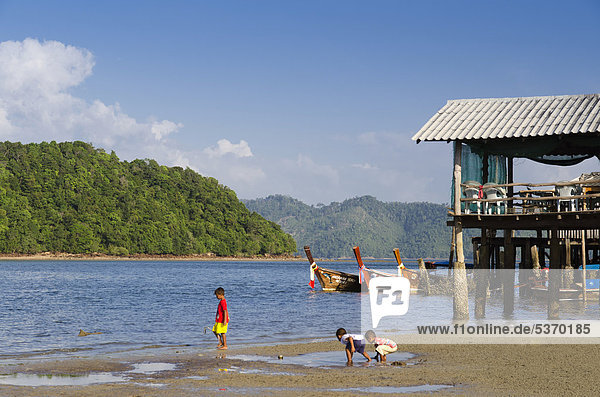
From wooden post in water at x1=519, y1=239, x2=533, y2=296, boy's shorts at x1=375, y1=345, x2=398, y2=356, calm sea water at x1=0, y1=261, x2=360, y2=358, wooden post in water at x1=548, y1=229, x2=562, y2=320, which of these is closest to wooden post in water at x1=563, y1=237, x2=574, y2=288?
wooden post in water at x1=519, y1=239, x2=533, y2=296

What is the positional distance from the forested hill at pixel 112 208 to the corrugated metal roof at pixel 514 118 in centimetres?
11595

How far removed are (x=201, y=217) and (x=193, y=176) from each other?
40.9 feet

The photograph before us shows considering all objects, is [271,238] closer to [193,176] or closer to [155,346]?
[193,176]

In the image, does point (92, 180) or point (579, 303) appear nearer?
point (579, 303)

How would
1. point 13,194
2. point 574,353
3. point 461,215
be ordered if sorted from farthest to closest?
point 13,194 → point 461,215 → point 574,353

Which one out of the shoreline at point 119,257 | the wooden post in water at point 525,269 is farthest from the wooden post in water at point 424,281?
the shoreline at point 119,257

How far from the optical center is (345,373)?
1374 centimetres

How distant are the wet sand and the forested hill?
116222 millimetres

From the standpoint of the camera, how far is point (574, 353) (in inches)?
597

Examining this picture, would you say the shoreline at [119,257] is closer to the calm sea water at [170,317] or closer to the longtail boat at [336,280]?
the calm sea water at [170,317]

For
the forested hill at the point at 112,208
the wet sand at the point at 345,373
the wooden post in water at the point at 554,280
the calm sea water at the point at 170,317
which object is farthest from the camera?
the forested hill at the point at 112,208

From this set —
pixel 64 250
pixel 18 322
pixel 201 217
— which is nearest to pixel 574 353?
pixel 18 322

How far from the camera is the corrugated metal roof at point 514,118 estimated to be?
18.6 metres

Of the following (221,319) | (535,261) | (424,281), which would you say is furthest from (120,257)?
(221,319)
